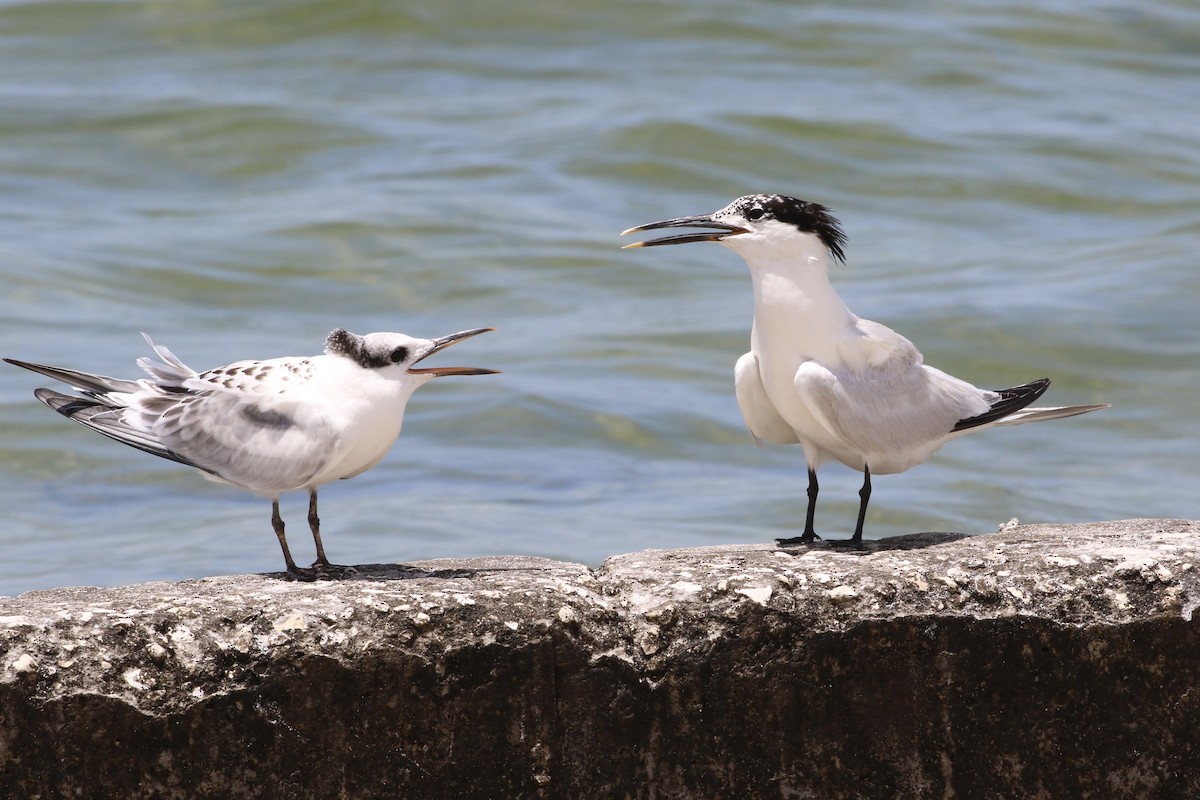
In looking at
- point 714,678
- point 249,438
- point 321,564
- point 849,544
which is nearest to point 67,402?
point 249,438

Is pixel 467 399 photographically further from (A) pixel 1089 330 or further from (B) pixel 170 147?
(B) pixel 170 147

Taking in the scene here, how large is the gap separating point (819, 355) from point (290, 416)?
4.91ft

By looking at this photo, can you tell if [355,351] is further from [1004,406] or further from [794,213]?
[1004,406]

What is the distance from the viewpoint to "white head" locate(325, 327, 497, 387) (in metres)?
4.05

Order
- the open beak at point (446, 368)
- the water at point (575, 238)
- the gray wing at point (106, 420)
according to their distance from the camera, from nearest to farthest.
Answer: the open beak at point (446, 368)
the gray wing at point (106, 420)
the water at point (575, 238)

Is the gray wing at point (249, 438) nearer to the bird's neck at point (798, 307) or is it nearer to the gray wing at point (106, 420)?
the gray wing at point (106, 420)

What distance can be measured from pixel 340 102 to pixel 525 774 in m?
13.9

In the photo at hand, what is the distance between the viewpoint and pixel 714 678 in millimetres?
3551

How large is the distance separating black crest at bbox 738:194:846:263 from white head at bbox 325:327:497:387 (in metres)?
0.96

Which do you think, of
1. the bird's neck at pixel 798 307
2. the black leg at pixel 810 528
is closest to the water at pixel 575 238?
the black leg at pixel 810 528

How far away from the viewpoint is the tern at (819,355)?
4.48 meters

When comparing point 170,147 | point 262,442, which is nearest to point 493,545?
point 262,442

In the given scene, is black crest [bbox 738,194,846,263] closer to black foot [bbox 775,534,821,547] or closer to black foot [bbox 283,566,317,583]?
black foot [bbox 775,534,821,547]

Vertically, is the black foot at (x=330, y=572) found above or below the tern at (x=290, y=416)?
below
